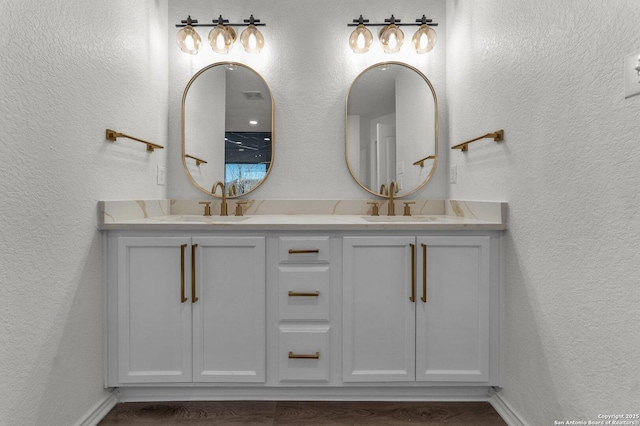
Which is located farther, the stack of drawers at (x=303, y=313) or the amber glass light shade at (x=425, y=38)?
the amber glass light shade at (x=425, y=38)

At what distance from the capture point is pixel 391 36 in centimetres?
203

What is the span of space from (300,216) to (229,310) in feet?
2.37

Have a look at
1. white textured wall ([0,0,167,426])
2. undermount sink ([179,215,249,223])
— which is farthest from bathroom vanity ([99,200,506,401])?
undermount sink ([179,215,249,223])

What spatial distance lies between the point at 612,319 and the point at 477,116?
3.73ft

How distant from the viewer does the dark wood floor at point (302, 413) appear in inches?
55.2

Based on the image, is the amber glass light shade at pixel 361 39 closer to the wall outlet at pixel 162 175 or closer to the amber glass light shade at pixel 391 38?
the amber glass light shade at pixel 391 38

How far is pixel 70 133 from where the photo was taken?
1.27 meters

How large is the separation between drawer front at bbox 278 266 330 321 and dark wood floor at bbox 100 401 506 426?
15.9 inches

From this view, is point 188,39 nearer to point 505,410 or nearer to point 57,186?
point 57,186

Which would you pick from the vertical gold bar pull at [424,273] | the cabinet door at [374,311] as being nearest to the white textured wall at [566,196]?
the vertical gold bar pull at [424,273]

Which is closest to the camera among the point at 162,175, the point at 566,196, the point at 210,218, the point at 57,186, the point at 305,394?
the point at 566,196

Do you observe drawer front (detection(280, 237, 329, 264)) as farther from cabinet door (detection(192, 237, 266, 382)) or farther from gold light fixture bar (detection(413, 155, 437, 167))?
gold light fixture bar (detection(413, 155, 437, 167))

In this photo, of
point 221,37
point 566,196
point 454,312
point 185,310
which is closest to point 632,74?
point 566,196

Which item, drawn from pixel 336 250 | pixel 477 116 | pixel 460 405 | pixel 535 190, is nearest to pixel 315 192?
pixel 336 250
